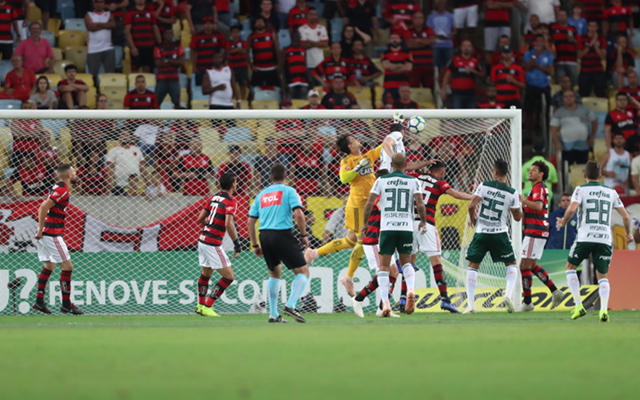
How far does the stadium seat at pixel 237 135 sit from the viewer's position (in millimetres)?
14375

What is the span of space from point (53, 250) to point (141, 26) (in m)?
7.63

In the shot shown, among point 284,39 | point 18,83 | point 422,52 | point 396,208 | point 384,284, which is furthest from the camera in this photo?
point 284,39

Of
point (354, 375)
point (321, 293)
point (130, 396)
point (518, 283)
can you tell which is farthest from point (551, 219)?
point (130, 396)

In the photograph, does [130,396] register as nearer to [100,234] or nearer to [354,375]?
[354,375]

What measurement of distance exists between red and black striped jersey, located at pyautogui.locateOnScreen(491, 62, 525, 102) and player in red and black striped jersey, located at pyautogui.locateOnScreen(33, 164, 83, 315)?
959 centimetres

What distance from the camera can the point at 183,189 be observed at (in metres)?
14.5

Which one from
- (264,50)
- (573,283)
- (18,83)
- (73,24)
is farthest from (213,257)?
(73,24)

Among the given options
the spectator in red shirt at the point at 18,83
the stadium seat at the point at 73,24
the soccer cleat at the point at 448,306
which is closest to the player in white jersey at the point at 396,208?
the soccer cleat at the point at 448,306

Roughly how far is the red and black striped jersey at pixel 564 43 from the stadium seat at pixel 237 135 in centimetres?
887

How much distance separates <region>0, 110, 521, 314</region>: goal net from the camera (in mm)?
13672

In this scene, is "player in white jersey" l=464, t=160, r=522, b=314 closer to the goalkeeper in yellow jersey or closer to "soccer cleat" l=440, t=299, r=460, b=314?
"soccer cleat" l=440, t=299, r=460, b=314

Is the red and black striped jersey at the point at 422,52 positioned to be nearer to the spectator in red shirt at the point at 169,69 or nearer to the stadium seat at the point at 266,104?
the stadium seat at the point at 266,104

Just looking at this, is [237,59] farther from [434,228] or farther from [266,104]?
[434,228]

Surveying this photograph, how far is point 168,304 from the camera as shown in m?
13.8
